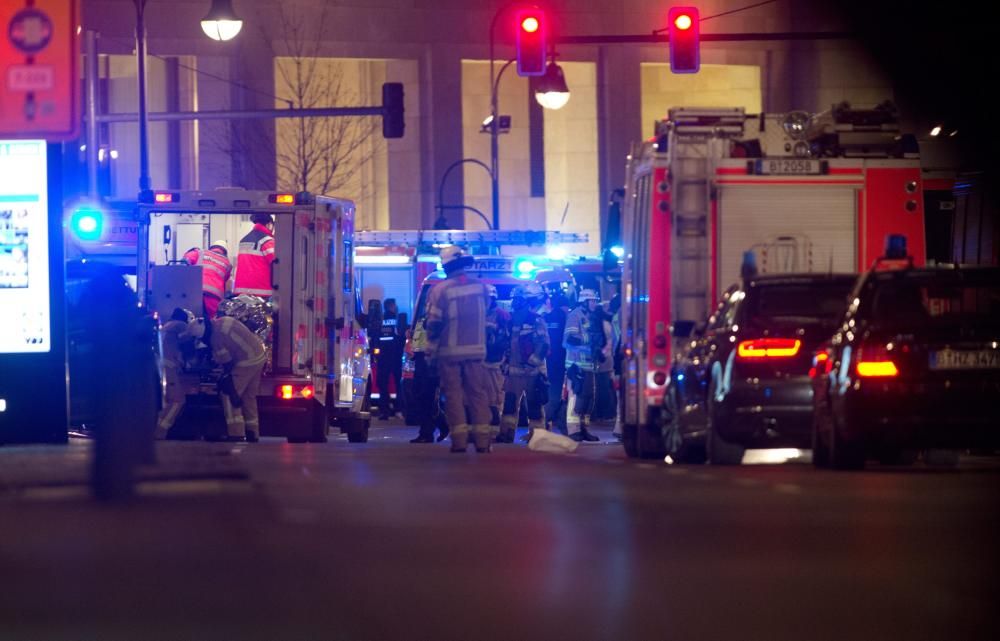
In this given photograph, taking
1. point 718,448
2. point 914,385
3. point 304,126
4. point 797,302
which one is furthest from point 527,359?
point 304,126

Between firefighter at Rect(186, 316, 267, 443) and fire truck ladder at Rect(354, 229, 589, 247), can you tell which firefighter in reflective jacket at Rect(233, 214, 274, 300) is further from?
fire truck ladder at Rect(354, 229, 589, 247)

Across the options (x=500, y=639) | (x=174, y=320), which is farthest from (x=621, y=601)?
(x=174, y=320)

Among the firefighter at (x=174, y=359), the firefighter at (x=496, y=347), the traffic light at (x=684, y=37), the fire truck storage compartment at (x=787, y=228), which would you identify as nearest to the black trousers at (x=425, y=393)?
the firefighter at (x=496, y=347)

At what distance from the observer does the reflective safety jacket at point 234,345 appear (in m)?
19.3

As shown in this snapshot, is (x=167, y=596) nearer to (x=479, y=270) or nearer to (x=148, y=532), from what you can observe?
(x=148, y=532)

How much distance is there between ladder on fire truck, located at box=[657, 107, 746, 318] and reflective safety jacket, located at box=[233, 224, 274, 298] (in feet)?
16.7

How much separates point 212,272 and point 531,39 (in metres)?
8.00

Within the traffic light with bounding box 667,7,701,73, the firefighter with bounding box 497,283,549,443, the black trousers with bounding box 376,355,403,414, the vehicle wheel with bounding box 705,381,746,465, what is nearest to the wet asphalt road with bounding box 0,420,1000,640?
the vehicle wheel with bounding box 705,381,746,465

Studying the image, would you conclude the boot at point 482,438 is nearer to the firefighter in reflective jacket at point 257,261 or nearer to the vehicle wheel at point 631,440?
the vehicle wheel at point 631,440

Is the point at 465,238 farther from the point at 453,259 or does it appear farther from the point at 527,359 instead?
the point at 453,259

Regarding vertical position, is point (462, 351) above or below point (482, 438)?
above

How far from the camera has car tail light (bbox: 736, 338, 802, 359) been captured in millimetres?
13984

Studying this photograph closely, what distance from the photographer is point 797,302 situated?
14445mm

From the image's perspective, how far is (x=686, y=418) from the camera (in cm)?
1545
